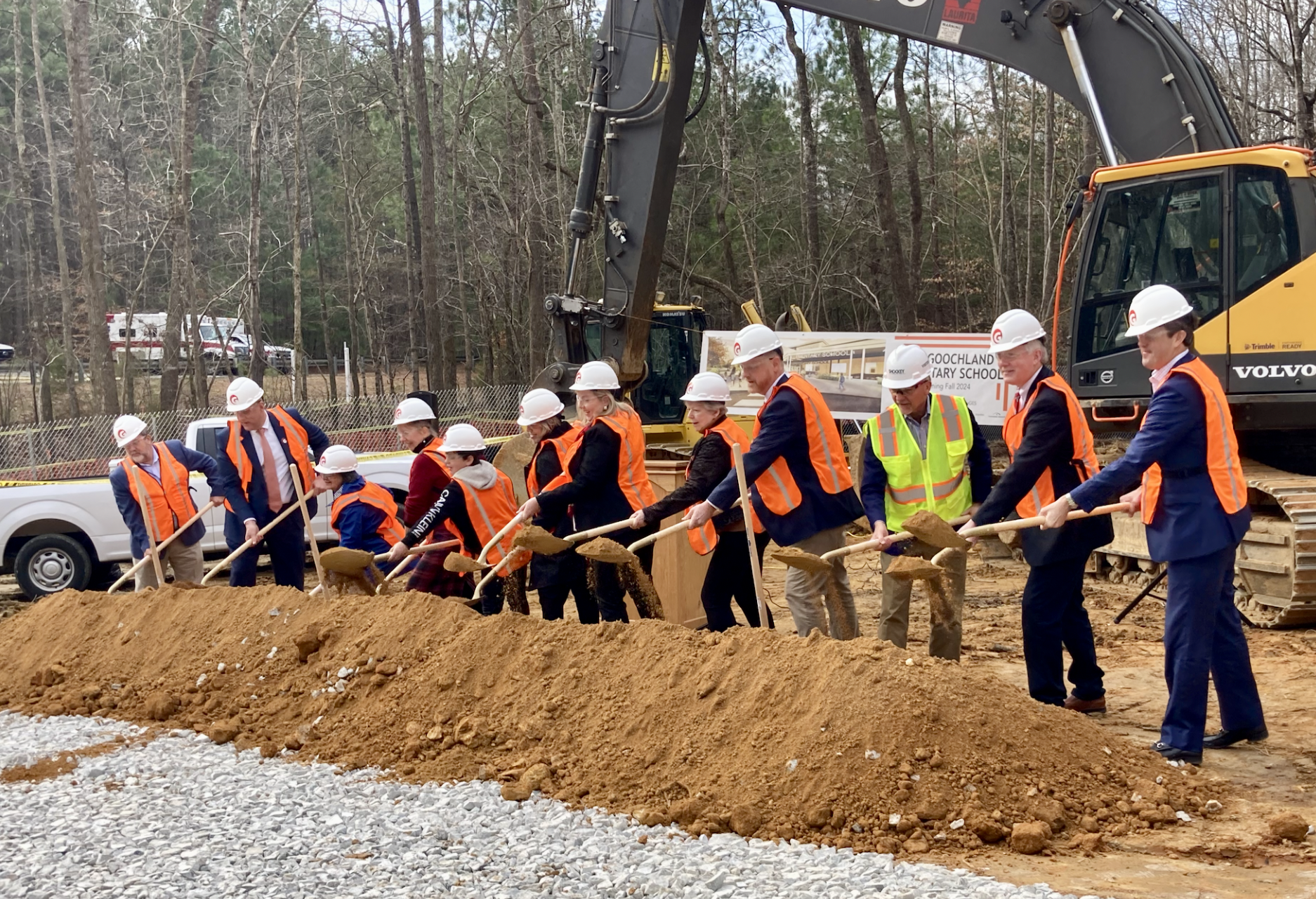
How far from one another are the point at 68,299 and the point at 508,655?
1059 inches

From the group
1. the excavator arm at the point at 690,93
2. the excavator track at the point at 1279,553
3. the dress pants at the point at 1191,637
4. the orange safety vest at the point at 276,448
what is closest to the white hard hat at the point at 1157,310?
the dress pants at the point at 1191,637

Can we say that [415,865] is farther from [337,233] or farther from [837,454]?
[337,233]

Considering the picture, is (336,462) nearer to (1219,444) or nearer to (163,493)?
(163,493)

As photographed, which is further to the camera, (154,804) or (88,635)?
(88,635)

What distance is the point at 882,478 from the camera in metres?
6.94

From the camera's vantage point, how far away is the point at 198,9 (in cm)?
3703

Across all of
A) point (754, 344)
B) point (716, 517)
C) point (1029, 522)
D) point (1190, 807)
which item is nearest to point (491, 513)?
point (716, 517)

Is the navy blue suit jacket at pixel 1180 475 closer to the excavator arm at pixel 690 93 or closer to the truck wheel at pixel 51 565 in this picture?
the excavator arm at pixel 690 93

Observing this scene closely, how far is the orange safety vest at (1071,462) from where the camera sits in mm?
6246

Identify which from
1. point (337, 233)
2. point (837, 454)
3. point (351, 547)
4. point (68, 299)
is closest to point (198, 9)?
point (337, 233)

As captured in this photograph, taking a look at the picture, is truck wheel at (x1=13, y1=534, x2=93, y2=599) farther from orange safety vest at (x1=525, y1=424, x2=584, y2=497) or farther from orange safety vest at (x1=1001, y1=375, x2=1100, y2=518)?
orange safety vest at (x1=1001, y1=375, x2=1100, y2=518)

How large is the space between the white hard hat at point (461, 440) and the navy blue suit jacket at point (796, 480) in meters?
1.88

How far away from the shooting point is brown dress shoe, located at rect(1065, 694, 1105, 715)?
21.8 feet

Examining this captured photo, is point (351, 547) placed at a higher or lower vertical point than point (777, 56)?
lower
